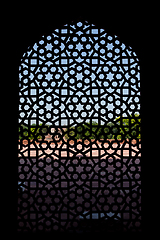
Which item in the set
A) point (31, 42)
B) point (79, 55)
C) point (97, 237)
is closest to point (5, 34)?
point (31, 42)

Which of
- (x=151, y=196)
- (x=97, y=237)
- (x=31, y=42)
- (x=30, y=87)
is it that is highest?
(x=31, y=42)

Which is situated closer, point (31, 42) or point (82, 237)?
point (82, 237)

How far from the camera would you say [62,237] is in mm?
1950

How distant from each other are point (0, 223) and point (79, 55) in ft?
6.91

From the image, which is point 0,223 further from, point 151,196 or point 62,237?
point 151,196

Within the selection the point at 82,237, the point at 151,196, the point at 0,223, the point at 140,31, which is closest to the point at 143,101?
the point at 140,31

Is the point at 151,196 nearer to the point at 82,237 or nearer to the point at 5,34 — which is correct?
the point at 82,237

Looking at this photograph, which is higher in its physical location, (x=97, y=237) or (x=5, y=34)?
(x=5, y=34)

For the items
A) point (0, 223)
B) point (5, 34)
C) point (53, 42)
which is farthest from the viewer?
point (53, 42)

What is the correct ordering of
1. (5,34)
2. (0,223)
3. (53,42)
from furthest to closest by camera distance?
(53,42)
(5,34)
(0,223)

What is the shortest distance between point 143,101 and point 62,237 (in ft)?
5.84

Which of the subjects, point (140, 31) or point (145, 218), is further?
point (140, 31)

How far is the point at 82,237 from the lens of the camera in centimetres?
195
